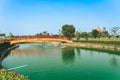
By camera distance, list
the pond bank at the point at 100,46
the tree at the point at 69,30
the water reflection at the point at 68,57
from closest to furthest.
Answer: the water reflection at the point at 68,57 < the pond bank at the point at 100,46 < the tree at the point at 69,30

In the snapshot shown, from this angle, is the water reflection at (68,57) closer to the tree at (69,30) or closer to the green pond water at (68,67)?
the green pond water at (68,67)

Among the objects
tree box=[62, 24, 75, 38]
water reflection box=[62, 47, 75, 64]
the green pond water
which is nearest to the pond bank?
water reflection box=[62, 47, 75, 64]

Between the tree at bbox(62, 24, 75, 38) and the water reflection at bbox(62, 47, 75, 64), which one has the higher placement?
the tree at bbox(62, 24, 75, 38)

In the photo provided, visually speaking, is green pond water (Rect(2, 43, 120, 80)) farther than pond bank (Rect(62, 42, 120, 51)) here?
No

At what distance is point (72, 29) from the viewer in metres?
86.1

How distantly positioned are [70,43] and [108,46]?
18.6 m

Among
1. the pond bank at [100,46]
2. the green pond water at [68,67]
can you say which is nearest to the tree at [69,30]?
the pond bank at [100,46]

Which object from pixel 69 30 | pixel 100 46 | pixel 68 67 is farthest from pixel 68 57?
pixel 69 30

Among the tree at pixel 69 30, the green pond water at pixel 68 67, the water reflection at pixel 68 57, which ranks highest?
the tree at pixel 69 30

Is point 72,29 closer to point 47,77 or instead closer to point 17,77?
point 47,77

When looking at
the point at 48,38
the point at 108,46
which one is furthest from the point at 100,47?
the point at 48,38

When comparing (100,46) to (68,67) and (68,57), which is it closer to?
(68,57)

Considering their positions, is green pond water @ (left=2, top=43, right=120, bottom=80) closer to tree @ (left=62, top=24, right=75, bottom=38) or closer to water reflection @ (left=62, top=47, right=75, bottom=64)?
water reflection @ (left=62, top=47, right=75, bottom=64)

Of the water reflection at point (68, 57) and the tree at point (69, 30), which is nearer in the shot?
the water reflection at point (68, 57)
